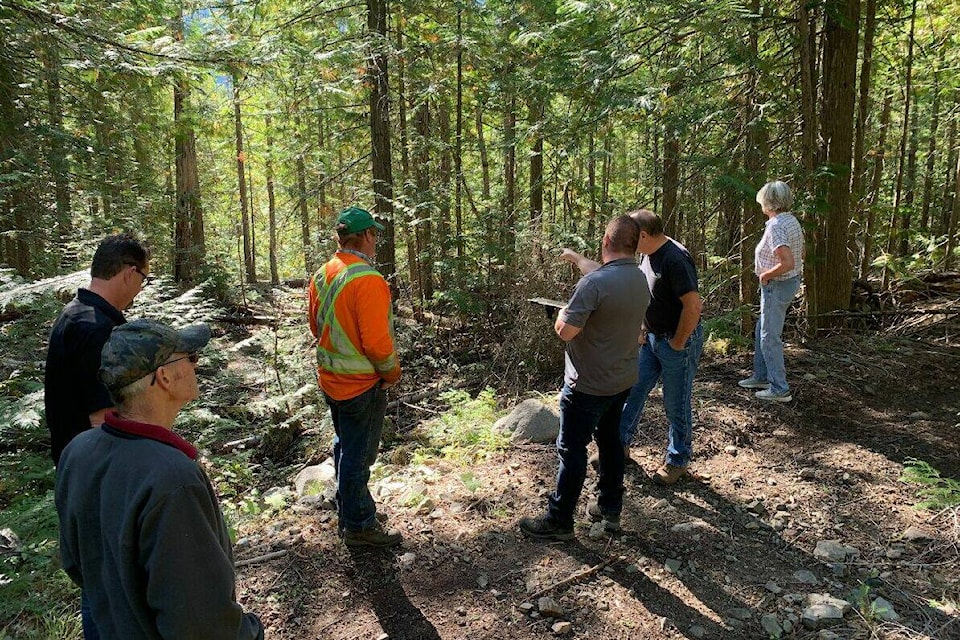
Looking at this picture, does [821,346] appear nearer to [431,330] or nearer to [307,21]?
[431,330]

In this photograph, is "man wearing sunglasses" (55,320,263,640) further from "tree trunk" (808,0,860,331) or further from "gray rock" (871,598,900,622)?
"tree trunk" (808,0,860,331)

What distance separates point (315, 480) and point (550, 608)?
2844 millimetres

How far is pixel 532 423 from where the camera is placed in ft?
19.0


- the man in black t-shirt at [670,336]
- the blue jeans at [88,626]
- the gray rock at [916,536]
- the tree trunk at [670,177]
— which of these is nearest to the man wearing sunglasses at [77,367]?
the blue jeans at [88,626]

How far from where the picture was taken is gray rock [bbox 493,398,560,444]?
573 cm

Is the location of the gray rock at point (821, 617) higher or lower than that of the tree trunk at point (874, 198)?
lower

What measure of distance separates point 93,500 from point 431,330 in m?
9.04

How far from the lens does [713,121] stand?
727 cm

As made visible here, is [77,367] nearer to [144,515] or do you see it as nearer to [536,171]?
[144,515]

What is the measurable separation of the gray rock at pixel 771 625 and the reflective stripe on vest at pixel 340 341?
277cm

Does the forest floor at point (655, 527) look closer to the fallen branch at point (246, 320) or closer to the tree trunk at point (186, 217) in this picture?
the fallen branch at point (246, 320)

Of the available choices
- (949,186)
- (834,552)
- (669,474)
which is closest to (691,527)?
(669,474)

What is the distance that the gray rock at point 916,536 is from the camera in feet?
12.3

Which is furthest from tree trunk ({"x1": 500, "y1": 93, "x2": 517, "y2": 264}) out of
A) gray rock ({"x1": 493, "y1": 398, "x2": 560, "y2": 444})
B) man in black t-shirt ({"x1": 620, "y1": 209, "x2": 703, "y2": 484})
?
man in black t-shirt ({"x1": 620, "y1": 209, "x2": 703, "y2": 484})
